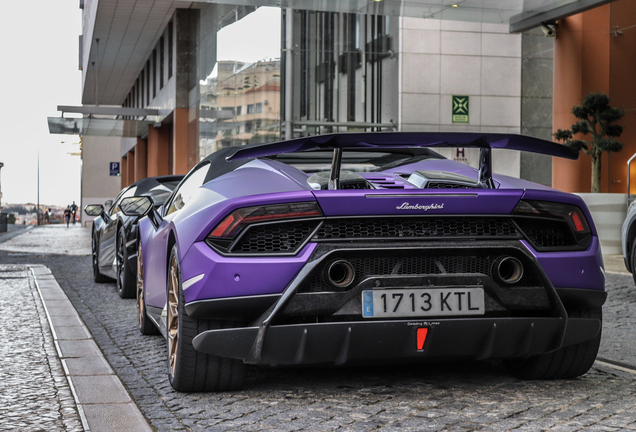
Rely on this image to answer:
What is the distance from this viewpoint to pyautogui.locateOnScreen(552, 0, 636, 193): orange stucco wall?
17.4m

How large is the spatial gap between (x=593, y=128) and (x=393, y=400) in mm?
13677

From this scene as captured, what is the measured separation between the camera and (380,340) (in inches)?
142

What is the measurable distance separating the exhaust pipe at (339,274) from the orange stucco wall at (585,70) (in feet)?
48.0

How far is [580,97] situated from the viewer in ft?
57.0

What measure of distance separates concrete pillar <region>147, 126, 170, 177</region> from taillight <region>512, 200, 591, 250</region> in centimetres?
2857

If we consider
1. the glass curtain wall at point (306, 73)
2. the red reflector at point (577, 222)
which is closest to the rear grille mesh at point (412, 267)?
the red reflector at point (577, 222)

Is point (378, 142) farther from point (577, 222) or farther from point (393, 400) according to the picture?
point (393, 400)

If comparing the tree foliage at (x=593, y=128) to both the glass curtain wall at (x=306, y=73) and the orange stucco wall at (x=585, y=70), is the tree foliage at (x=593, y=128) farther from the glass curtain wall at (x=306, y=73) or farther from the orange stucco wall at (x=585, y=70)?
the glass curtain wall at (x=306, y=73)

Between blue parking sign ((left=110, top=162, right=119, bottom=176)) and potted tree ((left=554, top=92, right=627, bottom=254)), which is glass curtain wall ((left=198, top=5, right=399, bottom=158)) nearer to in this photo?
potted tree ((left=554, top=92, right=627, bottom=254))

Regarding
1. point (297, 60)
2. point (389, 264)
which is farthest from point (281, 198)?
point (297, 60)

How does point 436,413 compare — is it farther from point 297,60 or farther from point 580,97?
point 297,60

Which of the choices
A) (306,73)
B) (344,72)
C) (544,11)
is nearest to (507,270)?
(544,11)

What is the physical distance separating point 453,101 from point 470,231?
18.9 meters

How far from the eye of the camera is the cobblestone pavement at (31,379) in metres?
3.58
